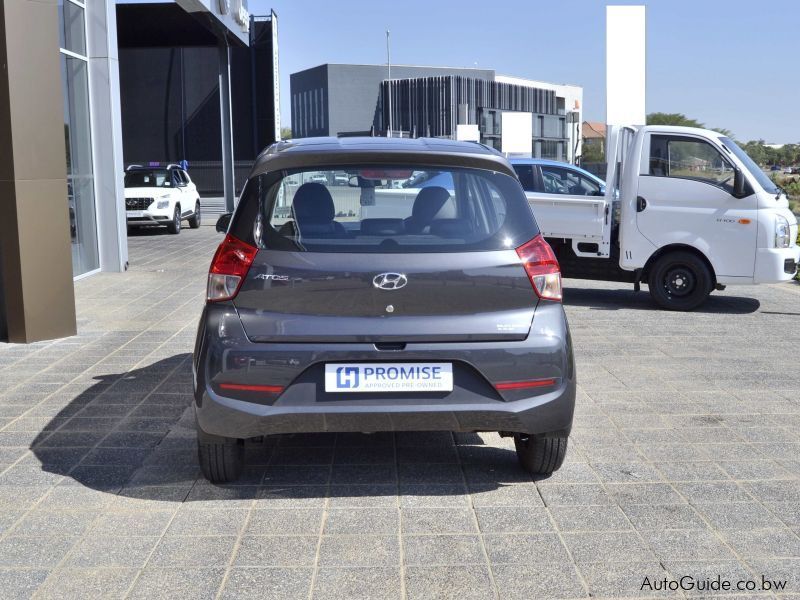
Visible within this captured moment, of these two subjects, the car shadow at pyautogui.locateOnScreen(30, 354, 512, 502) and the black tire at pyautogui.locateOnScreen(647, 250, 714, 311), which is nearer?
the car shadow at pyautogui.locateOnScreen(30, 354, 512, 502)

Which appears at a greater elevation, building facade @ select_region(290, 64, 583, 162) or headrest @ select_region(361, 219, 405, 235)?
building facade @ select_region(290, 64, 583, 162)

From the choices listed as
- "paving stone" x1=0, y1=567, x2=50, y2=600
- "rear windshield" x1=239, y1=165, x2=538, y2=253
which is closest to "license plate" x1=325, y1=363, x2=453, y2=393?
"rear windshield" x1=239, y1=165, x2=538, y2=253

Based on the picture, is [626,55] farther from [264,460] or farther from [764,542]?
[764,542]

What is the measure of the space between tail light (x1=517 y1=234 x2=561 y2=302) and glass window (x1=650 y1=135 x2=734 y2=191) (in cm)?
725

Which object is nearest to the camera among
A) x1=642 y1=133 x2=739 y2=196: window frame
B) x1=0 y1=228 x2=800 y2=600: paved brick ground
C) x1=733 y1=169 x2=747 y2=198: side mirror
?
x1=0 y1=228 x2=800 y2=600: paved brick ground

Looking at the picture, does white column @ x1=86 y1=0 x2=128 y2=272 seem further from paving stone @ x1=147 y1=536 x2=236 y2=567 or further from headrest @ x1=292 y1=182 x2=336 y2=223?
paving stone @ x1=147 y1=536 x2=236 y2=567

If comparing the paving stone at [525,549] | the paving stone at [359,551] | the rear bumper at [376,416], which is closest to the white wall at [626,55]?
the rear bumper at [376,416]

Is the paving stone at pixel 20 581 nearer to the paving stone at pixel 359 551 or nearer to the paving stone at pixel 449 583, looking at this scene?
the paving stone at pixel 359 551

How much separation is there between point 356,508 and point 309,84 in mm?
113062

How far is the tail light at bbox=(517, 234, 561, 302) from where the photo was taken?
15.0 ft

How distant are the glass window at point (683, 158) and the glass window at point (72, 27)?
8.32 m

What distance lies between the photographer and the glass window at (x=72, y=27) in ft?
47.3

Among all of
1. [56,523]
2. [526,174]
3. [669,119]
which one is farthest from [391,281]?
[669,119]

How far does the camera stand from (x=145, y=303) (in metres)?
12.1
